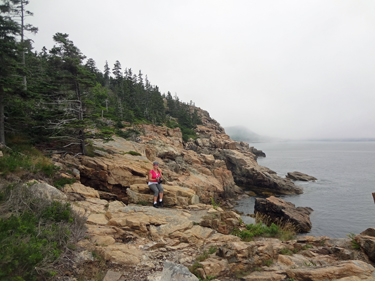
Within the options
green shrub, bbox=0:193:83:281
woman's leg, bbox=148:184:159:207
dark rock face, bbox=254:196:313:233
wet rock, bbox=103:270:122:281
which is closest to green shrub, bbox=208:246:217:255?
wet rock, bbox=103:270:122:281

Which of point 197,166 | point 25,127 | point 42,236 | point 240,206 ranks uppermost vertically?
point 25,127

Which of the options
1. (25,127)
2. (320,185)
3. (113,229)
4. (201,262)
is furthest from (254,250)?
(320,185)

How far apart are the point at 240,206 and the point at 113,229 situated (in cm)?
2743

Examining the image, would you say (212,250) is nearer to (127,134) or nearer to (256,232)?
(256,232)

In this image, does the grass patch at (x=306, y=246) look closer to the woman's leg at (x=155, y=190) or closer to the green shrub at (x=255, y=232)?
the green shrub at (x=255, y=232)

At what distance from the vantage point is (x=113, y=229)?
293 inches

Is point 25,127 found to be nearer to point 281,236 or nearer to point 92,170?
point 92,170

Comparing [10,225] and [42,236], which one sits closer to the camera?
[10,225]

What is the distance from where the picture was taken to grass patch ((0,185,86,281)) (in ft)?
11.5

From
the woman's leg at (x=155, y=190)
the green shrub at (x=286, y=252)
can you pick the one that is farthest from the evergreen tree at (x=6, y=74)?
the green shrub at (x=286, y=252)

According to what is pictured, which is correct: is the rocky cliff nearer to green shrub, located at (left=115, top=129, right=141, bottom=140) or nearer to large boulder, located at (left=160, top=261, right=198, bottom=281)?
green shrub, located at (left=115, top=129, right=141, bottom=140)

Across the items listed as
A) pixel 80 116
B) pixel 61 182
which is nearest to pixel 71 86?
pixel 80 116

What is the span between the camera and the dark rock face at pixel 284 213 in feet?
72.4

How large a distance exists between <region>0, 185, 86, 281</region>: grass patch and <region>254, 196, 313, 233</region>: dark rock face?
74.9ft
